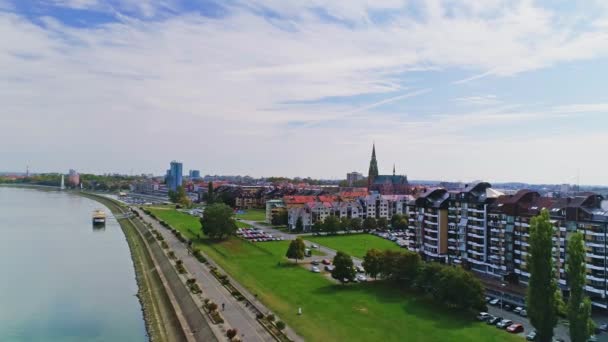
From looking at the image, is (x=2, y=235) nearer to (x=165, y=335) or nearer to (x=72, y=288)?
(x=72, y=288)

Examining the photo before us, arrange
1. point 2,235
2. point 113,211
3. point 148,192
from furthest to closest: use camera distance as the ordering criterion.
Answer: point 148,192
point 113,211
point 2,235

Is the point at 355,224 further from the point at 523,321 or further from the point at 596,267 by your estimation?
the point at 523,321

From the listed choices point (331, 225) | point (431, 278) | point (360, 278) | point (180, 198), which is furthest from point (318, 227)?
point (180, 198)

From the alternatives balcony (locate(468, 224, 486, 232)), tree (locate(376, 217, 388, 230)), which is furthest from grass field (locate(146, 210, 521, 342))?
tree (locate(376, 217, 388, 230))

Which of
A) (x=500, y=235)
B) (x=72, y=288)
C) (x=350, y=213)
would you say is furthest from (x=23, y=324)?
(x=350, y=213)

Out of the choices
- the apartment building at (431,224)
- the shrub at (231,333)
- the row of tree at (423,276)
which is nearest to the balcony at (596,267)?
the row of tree at (423,276)

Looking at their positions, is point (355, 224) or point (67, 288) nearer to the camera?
point (67, 288)
